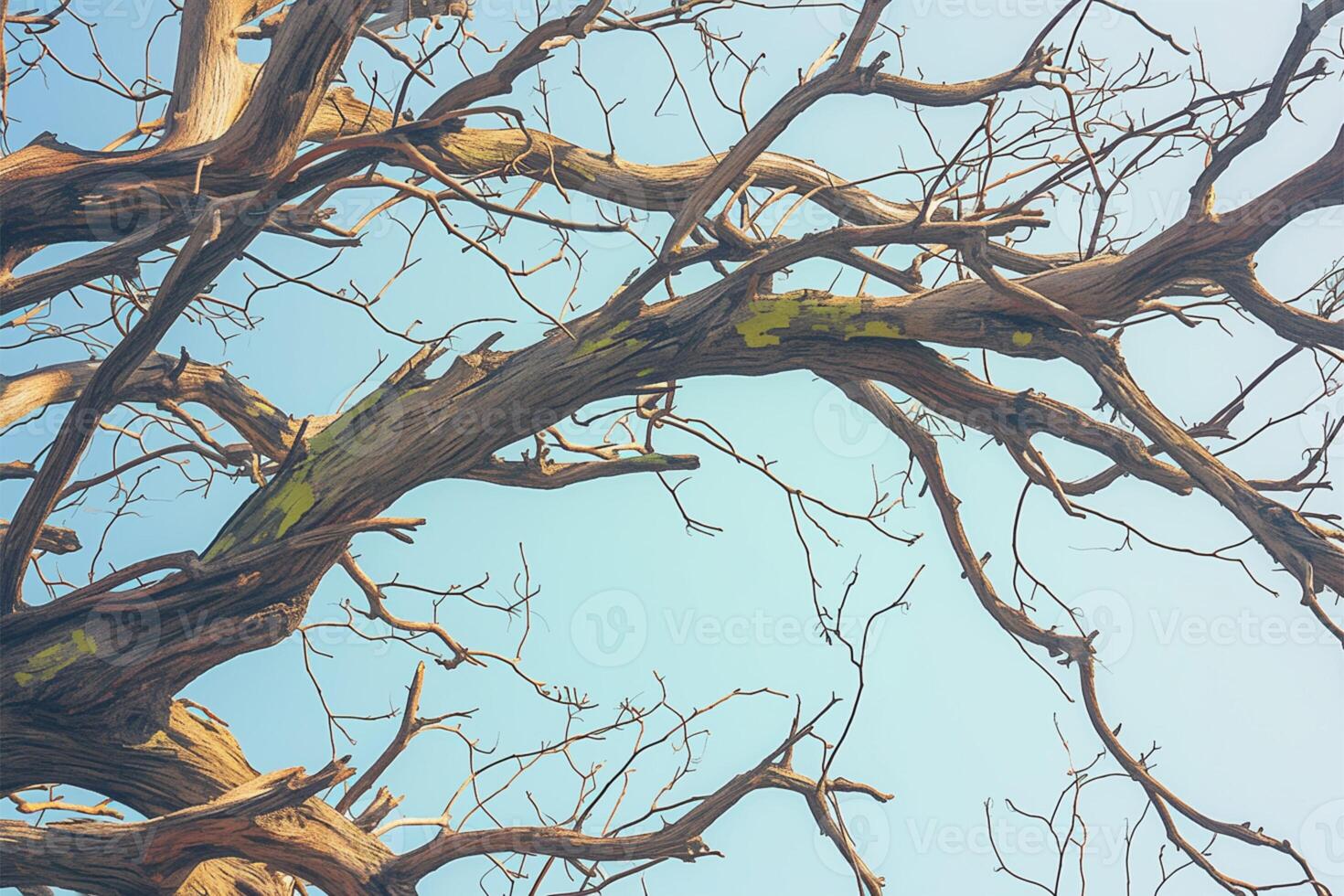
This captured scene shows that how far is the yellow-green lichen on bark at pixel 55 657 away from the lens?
2865 mm

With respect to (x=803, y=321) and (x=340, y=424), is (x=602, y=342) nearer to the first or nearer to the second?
(x=803, y=321)

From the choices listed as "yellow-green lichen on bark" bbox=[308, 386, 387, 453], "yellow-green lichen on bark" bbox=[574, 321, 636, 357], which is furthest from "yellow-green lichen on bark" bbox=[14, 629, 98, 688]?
"yellow-green lichen on bark" bbox=[574, 321, 636, 357]

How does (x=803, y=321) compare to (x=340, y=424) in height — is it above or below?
above

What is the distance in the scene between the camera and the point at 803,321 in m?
2.95

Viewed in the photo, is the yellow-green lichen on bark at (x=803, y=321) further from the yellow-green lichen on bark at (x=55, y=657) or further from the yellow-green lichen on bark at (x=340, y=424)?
the yellow-green lichen on bark at (x=55, y=657)

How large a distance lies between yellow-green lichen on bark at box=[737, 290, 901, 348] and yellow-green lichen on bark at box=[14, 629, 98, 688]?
2008 millimetres

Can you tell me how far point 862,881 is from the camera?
2.78m

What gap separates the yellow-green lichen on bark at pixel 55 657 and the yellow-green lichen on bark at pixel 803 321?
201 centimetres

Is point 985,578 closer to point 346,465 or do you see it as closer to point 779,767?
point 779,767

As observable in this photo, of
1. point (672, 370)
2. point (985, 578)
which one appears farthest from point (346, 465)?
point (985, 578)

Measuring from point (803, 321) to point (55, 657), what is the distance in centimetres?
229

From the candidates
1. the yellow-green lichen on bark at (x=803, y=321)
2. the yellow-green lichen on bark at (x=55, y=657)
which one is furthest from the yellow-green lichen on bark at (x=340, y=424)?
the yellow-green lichen on bark at (x=803, y=321)

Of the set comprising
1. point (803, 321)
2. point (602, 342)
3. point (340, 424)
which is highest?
point (803, 321)

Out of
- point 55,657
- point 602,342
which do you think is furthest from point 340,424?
point 55,657
